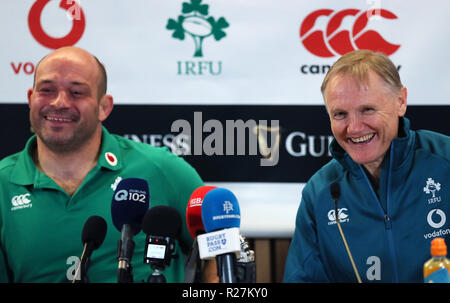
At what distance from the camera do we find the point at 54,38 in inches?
109

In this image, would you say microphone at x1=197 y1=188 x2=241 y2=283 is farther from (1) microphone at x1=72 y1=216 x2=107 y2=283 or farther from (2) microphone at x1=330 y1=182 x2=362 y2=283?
(2) microphone at x1=330 y1=182 x2=362 y2=283

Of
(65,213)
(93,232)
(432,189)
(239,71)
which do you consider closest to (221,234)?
(93,232)

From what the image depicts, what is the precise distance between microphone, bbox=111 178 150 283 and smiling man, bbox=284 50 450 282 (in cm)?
77

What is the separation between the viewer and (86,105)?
2.33 metres

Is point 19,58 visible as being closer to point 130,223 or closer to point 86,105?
point 86,105

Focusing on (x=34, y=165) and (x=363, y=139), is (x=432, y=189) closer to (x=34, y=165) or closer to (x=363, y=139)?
(x=363, y=139)

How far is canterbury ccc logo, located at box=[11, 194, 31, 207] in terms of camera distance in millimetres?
2223

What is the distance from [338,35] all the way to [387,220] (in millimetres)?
1119

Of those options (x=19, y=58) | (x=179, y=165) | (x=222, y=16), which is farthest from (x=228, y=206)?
(x=19, y=58)

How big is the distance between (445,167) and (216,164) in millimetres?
1139

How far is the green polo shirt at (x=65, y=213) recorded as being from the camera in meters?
2.16

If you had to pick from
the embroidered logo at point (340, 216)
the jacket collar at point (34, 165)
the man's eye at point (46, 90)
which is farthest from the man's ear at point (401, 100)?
the man's eye at point (46, 90)

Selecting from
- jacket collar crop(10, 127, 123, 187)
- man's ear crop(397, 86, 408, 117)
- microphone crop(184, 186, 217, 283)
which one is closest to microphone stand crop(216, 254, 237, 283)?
microphone crop(184, 186, 217, 283)

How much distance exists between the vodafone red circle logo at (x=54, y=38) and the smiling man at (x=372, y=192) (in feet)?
4.47
